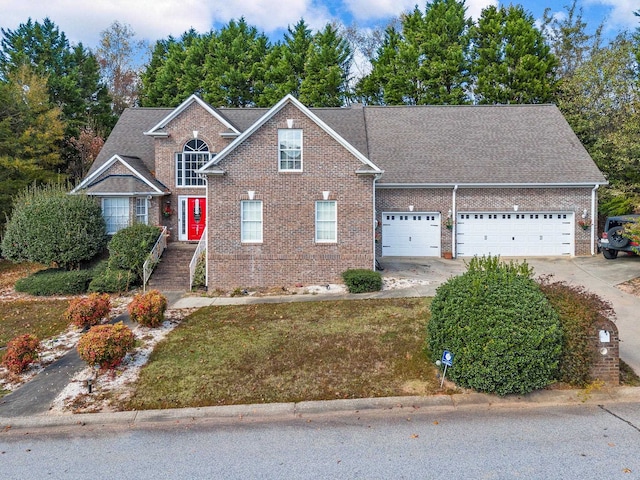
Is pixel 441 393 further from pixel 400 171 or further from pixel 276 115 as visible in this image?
pixel 400 171

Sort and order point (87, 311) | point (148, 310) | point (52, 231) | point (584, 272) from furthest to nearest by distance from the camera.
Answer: point (52, 231)
point (584, 272)
point (87, 311)
point (148, 310)

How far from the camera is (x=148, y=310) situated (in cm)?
1102

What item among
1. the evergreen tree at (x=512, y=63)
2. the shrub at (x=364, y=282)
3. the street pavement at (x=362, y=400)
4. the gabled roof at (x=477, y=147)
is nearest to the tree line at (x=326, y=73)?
the evergreen tree at (x=512, y=63)

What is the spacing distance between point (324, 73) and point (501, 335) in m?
31.0

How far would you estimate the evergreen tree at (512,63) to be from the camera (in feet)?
106

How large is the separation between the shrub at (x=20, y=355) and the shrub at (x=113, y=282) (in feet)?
22.4

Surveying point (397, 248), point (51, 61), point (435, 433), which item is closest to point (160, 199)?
point (397, 248)

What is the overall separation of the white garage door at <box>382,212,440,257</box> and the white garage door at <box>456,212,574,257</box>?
1.13 meters

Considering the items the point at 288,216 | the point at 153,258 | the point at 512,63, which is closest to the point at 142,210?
the point at 153,258

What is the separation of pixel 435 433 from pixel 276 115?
11.8 m

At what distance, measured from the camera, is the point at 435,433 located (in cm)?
642

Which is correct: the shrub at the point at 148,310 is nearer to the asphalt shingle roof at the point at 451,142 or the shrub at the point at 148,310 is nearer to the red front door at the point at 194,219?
the red front door at the point at 194,219

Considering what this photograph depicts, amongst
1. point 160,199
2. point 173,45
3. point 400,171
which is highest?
point 173,45

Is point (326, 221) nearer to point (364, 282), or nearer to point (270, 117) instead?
point (364, 282)
